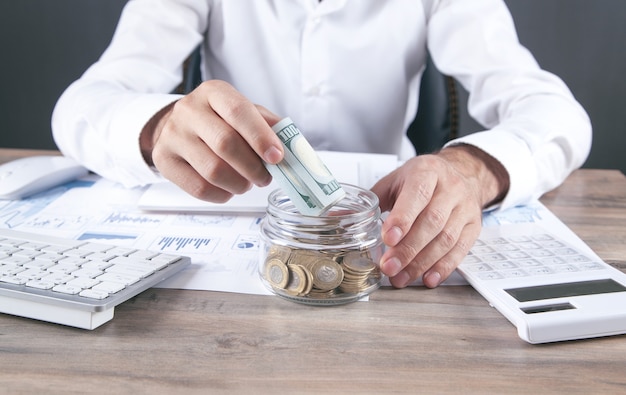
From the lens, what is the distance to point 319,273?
60cm

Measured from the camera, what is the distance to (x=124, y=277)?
608 millimetres

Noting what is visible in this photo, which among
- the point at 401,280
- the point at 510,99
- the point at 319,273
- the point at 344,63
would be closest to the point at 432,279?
the point at 401,280

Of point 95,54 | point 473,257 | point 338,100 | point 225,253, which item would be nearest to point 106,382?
point 225,253

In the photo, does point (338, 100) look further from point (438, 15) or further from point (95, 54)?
point (95, 54)

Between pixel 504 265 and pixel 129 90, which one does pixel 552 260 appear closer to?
pixel 504 265

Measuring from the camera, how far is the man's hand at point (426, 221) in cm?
63

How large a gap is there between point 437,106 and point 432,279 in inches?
29.8

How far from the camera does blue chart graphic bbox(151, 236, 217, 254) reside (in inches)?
28.9

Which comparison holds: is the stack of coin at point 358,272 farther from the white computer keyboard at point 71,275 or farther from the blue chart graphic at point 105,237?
the blue chart graphic at point 105,237

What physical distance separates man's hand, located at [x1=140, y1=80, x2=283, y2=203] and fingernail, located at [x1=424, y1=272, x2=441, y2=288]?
0.20m

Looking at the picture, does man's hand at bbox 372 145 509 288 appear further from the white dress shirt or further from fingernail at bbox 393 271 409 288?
the white dress shirt

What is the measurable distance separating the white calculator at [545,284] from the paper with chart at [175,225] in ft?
0.15

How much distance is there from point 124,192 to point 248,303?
0.42 m

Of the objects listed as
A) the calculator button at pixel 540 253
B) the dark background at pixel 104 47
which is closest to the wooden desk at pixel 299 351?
the calculator button at pixel 540 253
